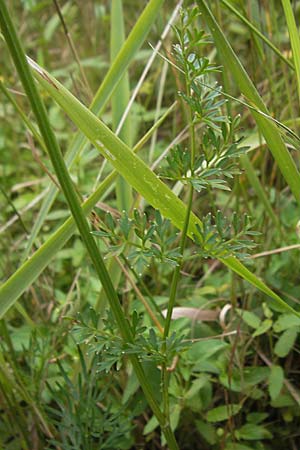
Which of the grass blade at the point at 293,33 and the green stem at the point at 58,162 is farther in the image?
the grass blade at the point at 293,33

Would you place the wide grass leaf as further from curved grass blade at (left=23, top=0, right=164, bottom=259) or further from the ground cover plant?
curved grass blade at (left=23, top=0, right=164, bottom=259)

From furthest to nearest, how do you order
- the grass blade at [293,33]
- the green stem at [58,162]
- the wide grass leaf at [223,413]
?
the wide grass leaf at [223,413] < the grass blade at [293,33] < the green stem at [58,162]

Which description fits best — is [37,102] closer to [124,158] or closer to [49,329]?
[124,158]

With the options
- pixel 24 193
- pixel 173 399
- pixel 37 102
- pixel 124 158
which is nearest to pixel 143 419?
pixel 173 399

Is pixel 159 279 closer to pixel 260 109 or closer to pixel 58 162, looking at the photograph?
pixel 260 109

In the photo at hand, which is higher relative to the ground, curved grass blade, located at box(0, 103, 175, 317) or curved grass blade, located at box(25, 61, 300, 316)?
curved grass blade, located at box(25, 61, 300, 316)

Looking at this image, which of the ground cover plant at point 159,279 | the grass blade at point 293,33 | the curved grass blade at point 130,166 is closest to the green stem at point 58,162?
the ground cover plant at point 159,279

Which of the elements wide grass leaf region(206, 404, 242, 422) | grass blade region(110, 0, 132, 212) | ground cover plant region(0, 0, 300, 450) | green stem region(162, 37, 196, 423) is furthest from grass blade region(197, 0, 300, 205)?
wide grass leaf region(206, 404, 242, 422)

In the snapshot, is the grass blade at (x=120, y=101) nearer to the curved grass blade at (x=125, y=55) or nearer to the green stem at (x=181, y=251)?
the curved grass blade at (x=125, y=55)
